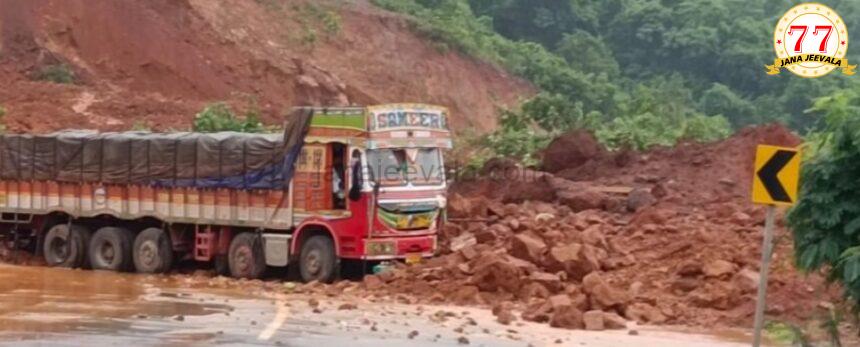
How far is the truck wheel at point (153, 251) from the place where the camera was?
27.3 m

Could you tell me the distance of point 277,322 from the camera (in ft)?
61.2

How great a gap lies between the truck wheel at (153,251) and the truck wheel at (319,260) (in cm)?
363

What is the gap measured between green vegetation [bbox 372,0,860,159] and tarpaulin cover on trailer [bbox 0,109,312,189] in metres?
30.9

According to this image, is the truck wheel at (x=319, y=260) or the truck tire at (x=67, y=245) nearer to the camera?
the truck wheel at (x=319, y=260)

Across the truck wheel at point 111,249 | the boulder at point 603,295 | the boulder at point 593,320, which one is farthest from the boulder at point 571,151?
the boulder at point 593,320

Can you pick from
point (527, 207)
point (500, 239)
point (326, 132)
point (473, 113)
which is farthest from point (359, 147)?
point (473, 113)

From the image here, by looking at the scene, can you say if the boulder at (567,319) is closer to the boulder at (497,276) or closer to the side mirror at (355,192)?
the boulder at (497,276)

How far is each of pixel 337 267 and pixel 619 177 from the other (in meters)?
11.0

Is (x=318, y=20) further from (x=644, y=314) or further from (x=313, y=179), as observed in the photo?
(x=644, y=314)

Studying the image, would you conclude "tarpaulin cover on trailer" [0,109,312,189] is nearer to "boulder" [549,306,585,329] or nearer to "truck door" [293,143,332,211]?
"truck door" [293,143,332,211]

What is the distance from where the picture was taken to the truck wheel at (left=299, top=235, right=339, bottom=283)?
24.5 meters

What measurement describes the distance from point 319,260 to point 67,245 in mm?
6943

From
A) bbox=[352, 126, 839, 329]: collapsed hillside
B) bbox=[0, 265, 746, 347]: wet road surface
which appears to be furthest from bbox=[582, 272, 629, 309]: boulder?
bbox=[0, 265, 746, 347]: wet road surface

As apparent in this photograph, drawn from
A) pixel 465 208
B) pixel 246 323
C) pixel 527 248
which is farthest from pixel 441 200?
pixel 246 323
